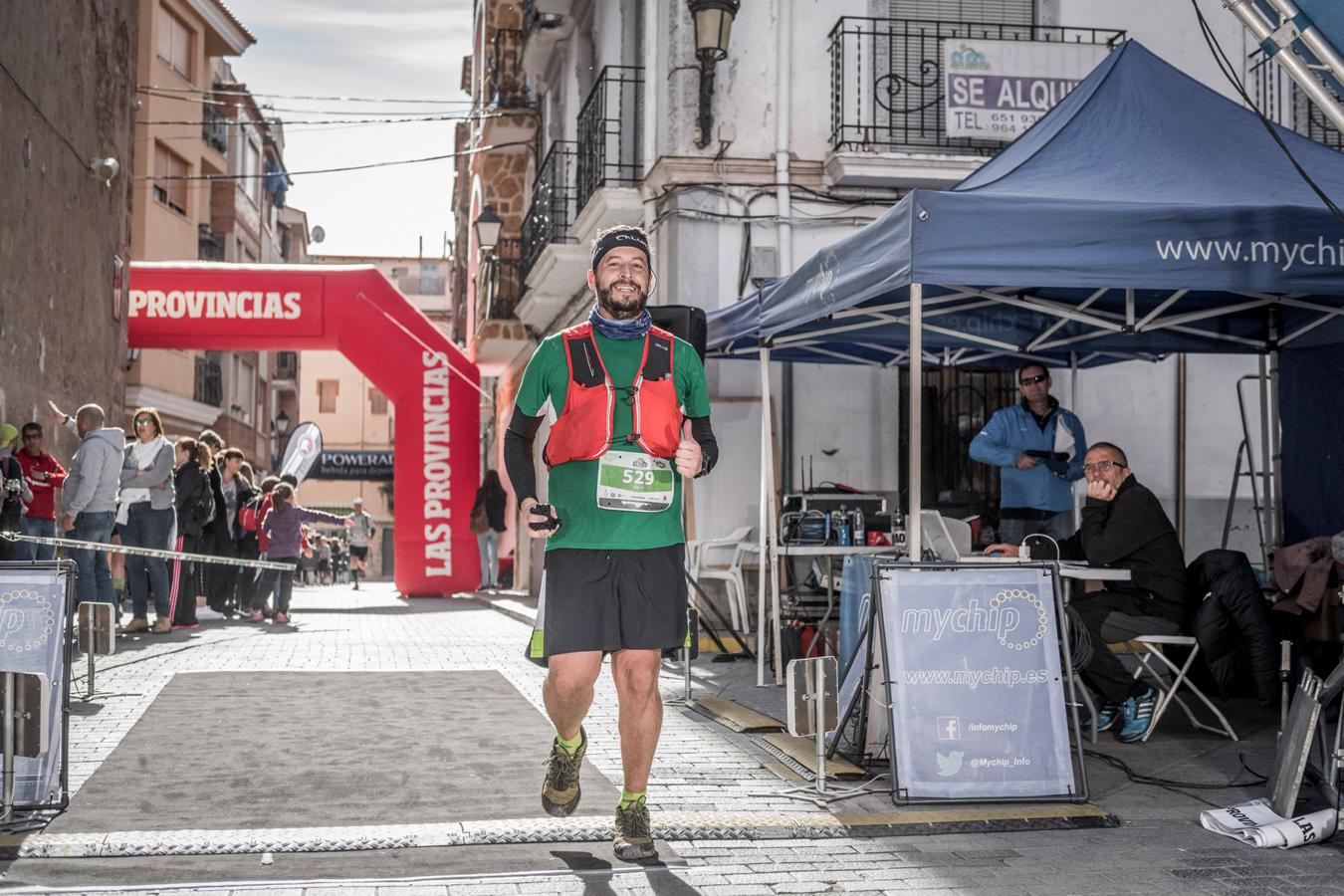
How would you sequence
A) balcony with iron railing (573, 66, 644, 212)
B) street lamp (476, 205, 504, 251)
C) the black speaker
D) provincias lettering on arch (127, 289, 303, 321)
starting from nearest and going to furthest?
1. the black speaker
2. balcony with iron railing (573, 66, 644, 212)
3. provincias lettering on arch (127, 289, 303, 321)
4. street lamp (476, 205, 504, 251)

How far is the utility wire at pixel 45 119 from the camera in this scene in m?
14.6

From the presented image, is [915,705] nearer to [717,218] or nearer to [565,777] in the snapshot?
[565,777]

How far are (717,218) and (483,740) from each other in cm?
A: 783

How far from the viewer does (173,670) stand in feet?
34.8

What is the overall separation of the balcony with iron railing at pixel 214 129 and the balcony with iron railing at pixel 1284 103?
27.7m

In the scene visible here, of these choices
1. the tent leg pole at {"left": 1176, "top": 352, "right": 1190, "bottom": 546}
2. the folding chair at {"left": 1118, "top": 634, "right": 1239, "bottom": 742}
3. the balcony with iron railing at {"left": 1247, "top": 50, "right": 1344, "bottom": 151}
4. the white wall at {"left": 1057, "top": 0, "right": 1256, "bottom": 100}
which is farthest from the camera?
the white wall at {"left": 1057, "top": 0, "right": 1256, "bottom": 100}

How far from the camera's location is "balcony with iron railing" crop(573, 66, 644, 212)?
51.7ft

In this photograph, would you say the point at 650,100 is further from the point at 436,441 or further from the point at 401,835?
the point at 401,835

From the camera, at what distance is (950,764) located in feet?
19.2

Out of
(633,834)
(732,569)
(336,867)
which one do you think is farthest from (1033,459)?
(336,867)

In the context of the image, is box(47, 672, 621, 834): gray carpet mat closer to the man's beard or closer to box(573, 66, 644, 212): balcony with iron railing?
the man's beard

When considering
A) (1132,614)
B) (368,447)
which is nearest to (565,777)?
(1132,614)

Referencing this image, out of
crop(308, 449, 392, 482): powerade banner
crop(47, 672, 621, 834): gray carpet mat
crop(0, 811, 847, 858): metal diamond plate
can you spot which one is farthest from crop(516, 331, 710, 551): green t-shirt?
crop(308, 449, 392, 482): powerade banner

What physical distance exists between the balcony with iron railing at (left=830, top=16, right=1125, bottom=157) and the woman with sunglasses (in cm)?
A: 667
